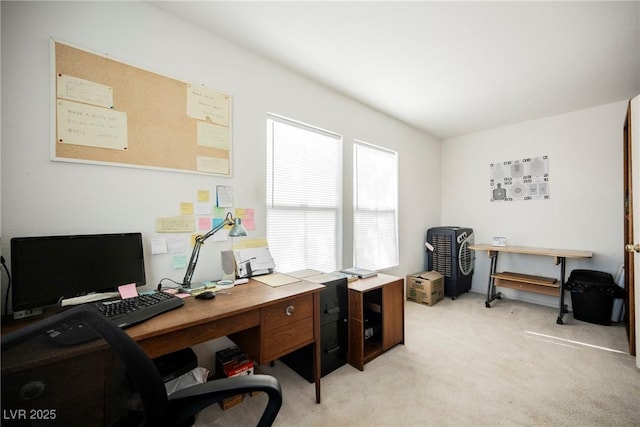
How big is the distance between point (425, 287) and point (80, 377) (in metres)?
3.62

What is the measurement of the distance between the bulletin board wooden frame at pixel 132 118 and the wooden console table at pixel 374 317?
1489mm

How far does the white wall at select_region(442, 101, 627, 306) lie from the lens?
123 inches

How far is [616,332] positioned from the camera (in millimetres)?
2695

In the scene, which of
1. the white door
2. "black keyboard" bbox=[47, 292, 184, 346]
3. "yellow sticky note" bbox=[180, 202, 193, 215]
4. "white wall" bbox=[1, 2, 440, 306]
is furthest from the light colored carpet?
"yellow sticky note" bbox=[180, 202, 193, 215]

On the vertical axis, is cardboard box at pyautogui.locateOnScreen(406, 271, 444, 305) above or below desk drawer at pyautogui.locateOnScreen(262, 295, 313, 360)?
below

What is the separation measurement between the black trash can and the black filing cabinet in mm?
2776

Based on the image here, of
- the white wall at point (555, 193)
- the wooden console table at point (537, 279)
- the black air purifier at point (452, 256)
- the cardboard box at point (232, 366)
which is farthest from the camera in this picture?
the black air purifier at point (452, 256)

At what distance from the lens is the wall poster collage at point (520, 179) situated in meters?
3.59

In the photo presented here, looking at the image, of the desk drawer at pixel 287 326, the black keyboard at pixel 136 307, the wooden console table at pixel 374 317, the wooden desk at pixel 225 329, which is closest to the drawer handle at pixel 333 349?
the wooden console table at pixel 374 317

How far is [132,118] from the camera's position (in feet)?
5.33

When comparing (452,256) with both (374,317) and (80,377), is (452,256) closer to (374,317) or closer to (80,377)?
(374,317)

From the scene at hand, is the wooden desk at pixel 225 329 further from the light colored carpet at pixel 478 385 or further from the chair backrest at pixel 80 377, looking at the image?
the light colored carpet at pixel 478 385

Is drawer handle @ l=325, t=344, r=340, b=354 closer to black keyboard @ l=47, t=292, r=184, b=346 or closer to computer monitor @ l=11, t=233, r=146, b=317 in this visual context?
black keyboard @ l=47, t=292, r=184, b=346

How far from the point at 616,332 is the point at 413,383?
8.16ft
